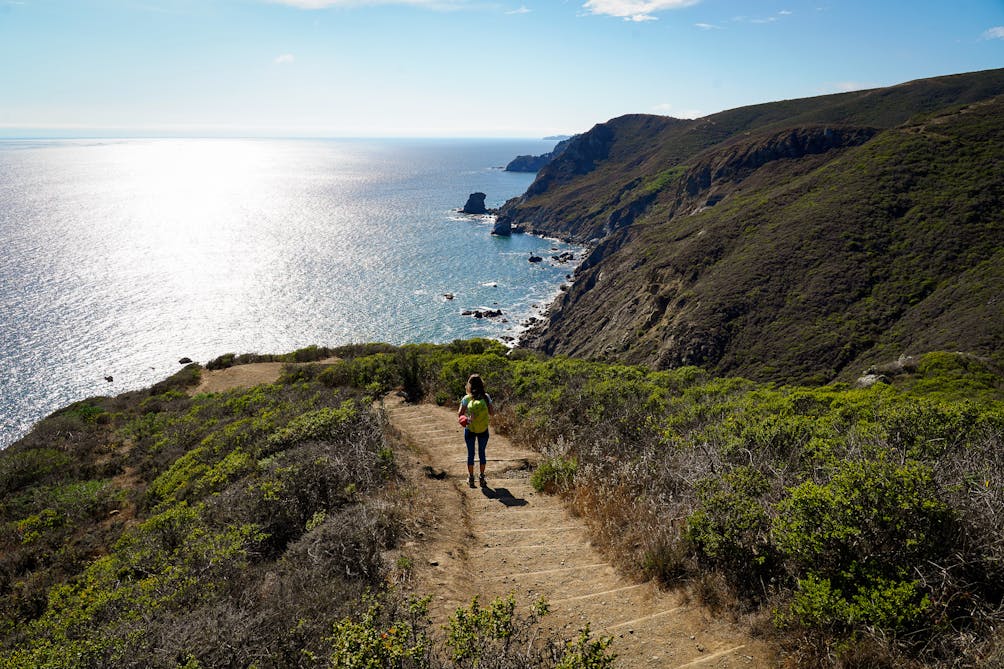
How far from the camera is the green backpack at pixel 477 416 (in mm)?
9500

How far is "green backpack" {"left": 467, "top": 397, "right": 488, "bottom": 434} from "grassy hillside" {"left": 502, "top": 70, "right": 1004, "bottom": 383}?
37.6 m

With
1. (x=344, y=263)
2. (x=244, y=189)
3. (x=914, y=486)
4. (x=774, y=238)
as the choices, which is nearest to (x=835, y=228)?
(x=774, y=238)

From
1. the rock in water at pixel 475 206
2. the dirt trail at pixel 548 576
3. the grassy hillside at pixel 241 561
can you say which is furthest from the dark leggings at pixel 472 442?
the rock in water at pixel 475 206

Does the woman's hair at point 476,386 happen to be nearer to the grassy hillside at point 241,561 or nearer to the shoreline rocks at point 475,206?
the grassy hillside at point 241,561

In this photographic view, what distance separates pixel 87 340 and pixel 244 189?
159767mm

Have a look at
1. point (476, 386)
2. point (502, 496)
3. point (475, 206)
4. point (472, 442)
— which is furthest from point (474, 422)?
point (475, 206)

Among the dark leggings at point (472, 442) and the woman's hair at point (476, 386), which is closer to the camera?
the dark leggings at point (472, 442)

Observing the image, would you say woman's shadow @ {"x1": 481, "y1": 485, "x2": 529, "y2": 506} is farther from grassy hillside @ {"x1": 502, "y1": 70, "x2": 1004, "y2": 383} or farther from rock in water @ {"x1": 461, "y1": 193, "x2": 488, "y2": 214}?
rock in water @ {"x1": 461, "y1": 193, "x2": 488, "y2": 214}

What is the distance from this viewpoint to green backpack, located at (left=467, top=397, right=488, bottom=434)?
9.50m

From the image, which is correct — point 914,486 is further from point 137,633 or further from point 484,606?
point 137,633

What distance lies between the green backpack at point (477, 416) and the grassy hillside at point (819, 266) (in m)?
37.6

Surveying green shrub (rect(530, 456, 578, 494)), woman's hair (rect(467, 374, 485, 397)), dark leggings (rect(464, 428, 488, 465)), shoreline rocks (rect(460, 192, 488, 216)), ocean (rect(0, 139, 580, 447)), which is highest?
shoreline rocks (rect(460, 192, 488, 216))

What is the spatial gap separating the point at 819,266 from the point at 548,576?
192 ft

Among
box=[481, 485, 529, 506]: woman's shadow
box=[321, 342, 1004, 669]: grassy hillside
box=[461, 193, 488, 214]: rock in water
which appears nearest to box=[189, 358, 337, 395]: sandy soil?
box=[481, 485, 529, 506]: woman's shadow
